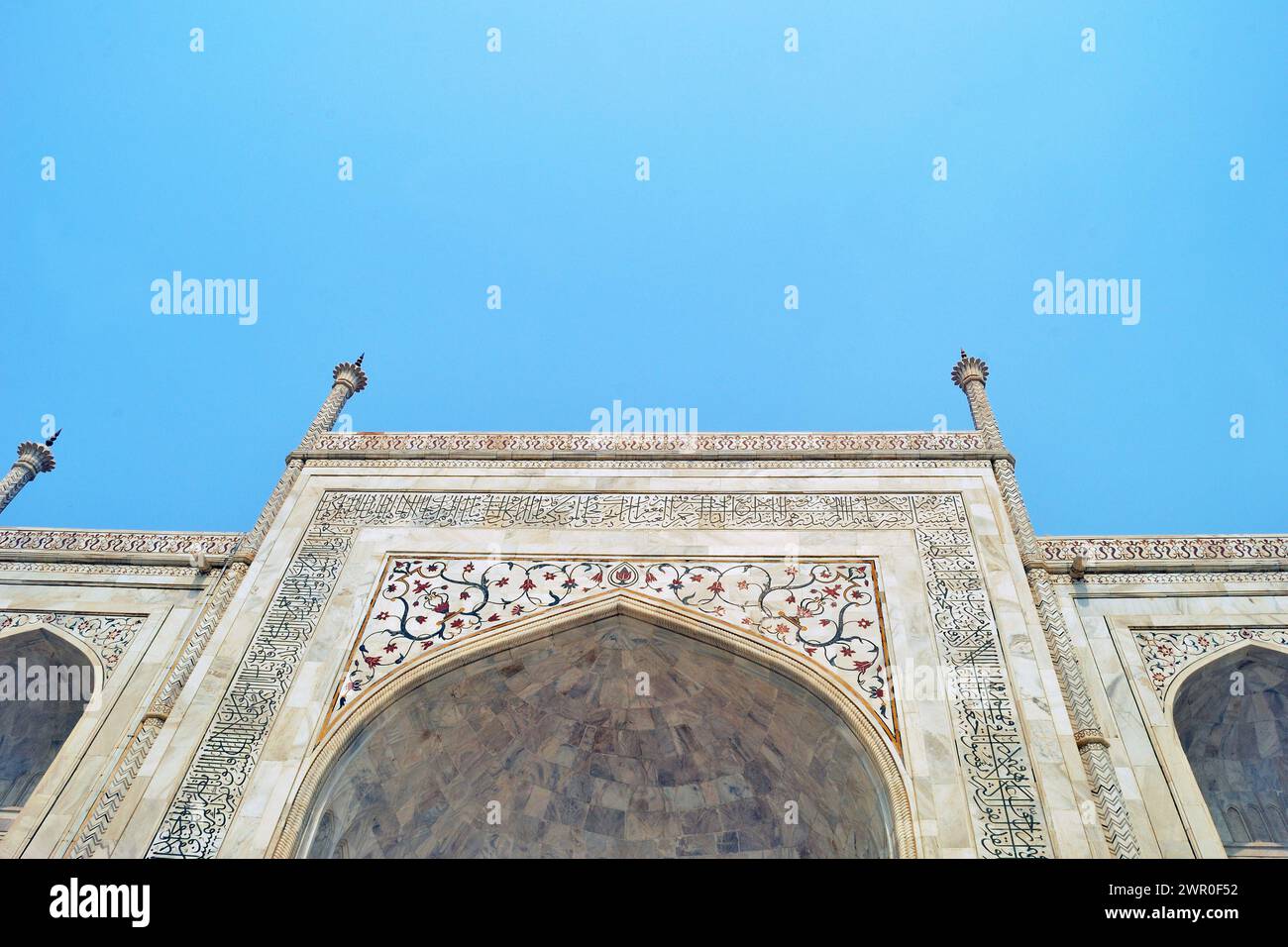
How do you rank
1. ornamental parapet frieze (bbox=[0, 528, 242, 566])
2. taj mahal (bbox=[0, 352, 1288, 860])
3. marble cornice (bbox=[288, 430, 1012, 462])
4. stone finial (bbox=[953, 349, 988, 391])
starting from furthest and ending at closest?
stone finial (bbox=[953, 349, 988, 391]) → marble cornice (bbox=[288, 430, 1012, 462]) → ornamental parapet frieze (bbox=[0, 528, 242, 566]) → taj mahal (bbox=[0, 352, 1288, 860])

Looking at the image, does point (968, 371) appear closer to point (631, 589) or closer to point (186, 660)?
point (631, 589)

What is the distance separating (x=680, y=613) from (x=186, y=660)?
112 inches

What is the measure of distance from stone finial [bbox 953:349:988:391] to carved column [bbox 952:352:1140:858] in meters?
0.12

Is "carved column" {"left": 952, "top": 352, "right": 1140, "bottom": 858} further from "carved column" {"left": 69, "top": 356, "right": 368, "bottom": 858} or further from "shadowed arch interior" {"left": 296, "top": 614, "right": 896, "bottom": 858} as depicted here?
"carved column" {"left": 69, "top": 356, "right": 368, "bottom": 858}

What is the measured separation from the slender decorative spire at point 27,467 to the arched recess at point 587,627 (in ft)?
13.1

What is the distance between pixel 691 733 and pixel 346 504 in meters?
2.76

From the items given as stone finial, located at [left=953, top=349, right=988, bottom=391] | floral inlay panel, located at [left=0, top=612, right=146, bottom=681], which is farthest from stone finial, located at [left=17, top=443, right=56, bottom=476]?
stone finial, located at [left=953, top=349, right=988, bottom=391]

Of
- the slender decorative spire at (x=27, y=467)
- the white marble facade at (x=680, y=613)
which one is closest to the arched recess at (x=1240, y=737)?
the white marble facade at (x=680, y=613)

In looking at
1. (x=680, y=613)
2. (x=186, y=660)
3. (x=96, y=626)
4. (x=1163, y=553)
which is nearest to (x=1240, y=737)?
(x=1163, y=553)

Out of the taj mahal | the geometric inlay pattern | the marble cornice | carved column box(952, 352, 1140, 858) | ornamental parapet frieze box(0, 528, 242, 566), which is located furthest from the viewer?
the marble cornice

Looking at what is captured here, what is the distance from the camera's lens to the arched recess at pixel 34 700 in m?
6.92

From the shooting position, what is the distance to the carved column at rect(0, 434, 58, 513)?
8.16 m

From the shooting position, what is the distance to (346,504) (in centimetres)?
743
